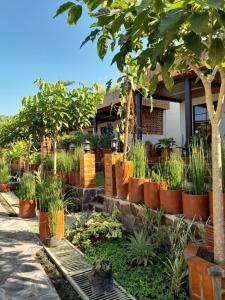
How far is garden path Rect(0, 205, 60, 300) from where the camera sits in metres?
2.79

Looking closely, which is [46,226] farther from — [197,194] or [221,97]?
[221,97]

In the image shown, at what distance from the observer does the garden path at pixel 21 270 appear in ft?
9.16

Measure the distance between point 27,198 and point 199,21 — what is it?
545 cm

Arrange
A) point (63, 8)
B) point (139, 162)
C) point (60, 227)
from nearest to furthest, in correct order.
A: point (63, 8)
point (60, 227)
point (139, 162)

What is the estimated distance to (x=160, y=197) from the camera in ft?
13.0

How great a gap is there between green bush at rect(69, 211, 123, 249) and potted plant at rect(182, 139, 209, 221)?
1236mm

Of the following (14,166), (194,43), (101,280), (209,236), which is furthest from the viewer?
(14,166)

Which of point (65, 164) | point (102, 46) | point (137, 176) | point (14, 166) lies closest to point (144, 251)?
point (137, 176)

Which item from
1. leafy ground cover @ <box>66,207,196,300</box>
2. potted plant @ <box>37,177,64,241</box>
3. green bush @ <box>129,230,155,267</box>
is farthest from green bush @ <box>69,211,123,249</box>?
green bush @ <box>129,230,155,267</box>

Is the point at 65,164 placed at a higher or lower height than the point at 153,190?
higher

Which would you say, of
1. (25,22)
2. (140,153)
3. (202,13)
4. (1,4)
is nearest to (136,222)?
(140,153)

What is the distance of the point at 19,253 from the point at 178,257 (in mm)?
2093

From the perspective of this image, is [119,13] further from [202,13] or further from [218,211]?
[218,211]

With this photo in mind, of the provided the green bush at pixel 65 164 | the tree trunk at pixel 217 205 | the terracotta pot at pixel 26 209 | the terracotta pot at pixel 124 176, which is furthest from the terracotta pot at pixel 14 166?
the tree trunk at pixel 217 205
